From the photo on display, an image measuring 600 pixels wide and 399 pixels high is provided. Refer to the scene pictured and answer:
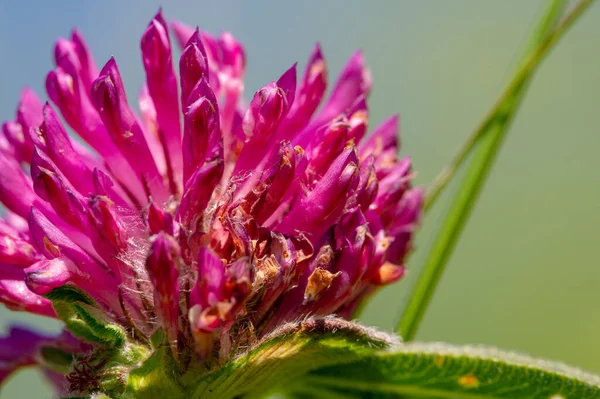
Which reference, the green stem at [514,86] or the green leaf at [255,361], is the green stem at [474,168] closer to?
the green stem at [514,86]

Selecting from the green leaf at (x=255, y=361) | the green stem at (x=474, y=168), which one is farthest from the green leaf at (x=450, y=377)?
the green leaf at (x=255, y=361)

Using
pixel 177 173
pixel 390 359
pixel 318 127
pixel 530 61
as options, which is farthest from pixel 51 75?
pixel 530 61

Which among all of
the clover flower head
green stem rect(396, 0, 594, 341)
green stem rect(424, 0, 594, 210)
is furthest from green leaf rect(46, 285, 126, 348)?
green stem rect(424, 0, 594, 210)

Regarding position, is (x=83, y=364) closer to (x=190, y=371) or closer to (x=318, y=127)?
(x=190, y=371)

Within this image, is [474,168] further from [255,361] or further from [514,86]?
[255,361]

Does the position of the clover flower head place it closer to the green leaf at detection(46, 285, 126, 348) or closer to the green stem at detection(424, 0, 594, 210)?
the green leaf at detection(46, 285, 126, 348)

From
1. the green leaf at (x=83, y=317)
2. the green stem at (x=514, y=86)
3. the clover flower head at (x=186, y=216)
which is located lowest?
the green leaf at (x=83, y=317)
